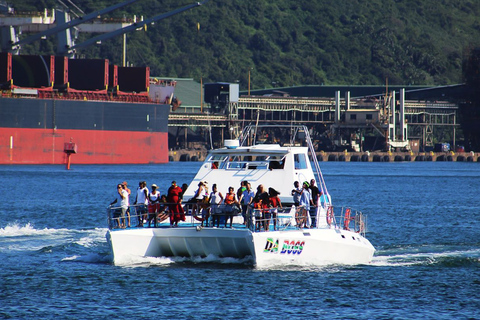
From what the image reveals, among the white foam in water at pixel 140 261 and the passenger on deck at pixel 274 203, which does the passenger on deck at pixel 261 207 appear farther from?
the white foam in water at pixel 140 261

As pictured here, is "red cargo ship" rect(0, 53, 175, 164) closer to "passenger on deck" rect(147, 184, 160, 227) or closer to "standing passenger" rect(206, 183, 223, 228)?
"passenger on deck" rect(147, 184, 160, 227)

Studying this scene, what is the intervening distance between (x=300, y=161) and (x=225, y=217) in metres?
4.99

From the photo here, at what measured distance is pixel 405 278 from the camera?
85.5ft

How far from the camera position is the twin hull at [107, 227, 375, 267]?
24539 mm

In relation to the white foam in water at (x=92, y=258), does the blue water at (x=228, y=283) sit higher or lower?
lower

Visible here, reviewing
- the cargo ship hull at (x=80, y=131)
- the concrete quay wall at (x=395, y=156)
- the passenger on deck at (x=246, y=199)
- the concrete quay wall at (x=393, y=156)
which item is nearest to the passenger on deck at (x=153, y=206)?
the passenger on deck at (x=246, y=199)

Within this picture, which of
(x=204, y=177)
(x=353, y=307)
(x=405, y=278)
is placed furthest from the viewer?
(x=204, y=177)

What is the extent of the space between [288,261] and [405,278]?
3.77m

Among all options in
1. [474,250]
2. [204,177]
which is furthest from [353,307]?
[474,250]

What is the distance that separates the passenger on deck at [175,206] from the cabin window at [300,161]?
5.12 m

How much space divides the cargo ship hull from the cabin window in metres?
65.8

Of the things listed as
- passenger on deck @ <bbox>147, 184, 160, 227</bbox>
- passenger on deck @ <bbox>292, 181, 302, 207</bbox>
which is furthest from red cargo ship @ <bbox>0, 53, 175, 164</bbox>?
passenger on deck @ <bbox>292, 181, 302, 207</bbox>

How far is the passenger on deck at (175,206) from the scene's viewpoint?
2562 centimetres

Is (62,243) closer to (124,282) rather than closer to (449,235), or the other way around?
(124,282)
